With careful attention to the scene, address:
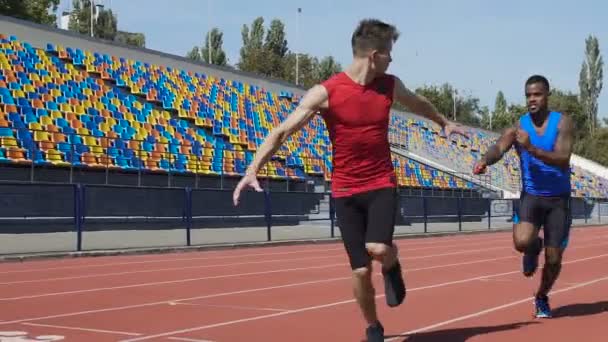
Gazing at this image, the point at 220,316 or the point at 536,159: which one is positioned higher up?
the point at 536,159

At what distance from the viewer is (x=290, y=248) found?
21172mm

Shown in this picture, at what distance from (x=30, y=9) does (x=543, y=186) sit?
2170 inches

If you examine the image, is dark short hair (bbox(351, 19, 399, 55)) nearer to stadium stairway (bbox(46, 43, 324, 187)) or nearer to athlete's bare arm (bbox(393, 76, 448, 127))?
athlete's bare arm (bbox(393, 76, 448, 127))

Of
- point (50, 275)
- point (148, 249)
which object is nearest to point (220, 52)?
point (148, 249)

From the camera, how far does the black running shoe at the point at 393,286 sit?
612 centimetres

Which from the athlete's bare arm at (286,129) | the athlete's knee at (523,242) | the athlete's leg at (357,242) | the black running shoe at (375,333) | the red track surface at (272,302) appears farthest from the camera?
the athlete's knee at (523,242)

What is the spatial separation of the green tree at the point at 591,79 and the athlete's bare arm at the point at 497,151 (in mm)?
98446

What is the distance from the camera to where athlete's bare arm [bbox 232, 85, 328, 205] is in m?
5.43

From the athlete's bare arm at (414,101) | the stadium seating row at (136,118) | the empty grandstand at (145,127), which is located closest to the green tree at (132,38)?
the empty grandstand at (145,127)

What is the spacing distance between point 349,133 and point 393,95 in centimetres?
40

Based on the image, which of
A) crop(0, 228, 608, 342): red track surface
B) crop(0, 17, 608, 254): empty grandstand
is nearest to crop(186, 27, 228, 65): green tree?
crop(0, 17, 608, 254): empty grandstand

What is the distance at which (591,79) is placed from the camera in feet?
336

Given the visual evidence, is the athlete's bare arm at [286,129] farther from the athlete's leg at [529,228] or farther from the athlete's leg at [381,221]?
the athlete's leg at [529,228]

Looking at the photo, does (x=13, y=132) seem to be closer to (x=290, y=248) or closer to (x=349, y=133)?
(x=290, y=248)
